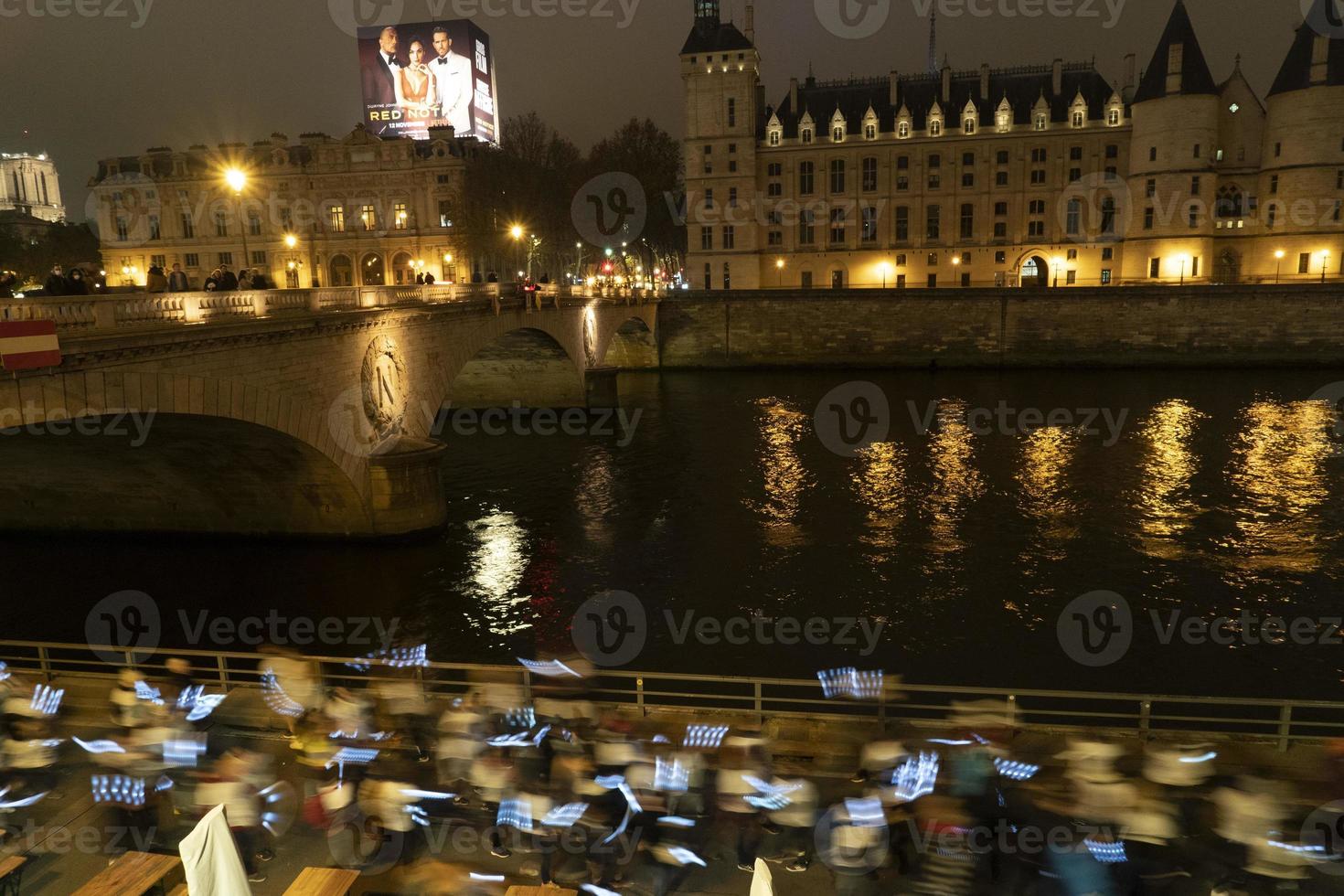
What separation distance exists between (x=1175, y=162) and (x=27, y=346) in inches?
3005

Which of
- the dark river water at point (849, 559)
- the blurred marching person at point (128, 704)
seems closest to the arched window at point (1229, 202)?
the dark river water at point (849, 559)

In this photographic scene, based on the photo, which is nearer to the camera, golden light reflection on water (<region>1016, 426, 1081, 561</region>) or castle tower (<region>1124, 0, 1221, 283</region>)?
golden light reflection on water (<region>1016, 426, 1081, 561</region>)

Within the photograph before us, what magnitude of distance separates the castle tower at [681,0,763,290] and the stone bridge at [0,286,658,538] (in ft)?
174

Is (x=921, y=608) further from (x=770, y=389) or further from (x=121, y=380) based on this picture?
(x=770, y=389)

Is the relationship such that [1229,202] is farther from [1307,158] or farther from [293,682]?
[293,682]

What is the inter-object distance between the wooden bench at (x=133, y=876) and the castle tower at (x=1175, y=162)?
77705 millimetres

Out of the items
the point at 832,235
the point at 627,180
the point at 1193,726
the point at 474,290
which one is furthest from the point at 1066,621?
the point at 832,235

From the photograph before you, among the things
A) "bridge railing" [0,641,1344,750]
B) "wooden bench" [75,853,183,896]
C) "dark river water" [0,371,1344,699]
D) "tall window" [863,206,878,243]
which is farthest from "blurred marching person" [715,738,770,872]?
"tall window" [863,206,878,243]

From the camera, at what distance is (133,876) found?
6.82 m

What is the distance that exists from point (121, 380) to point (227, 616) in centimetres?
738

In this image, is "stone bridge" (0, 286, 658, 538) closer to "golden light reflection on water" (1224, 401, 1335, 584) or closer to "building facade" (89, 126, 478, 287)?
"golden light reflection on water" (1224, 401, 1335, 584)

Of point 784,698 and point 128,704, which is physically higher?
point 128,704

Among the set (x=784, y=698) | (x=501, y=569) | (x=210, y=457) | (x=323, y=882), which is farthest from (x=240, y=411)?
(x=323, y=882)

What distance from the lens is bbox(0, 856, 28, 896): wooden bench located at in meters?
6.91
